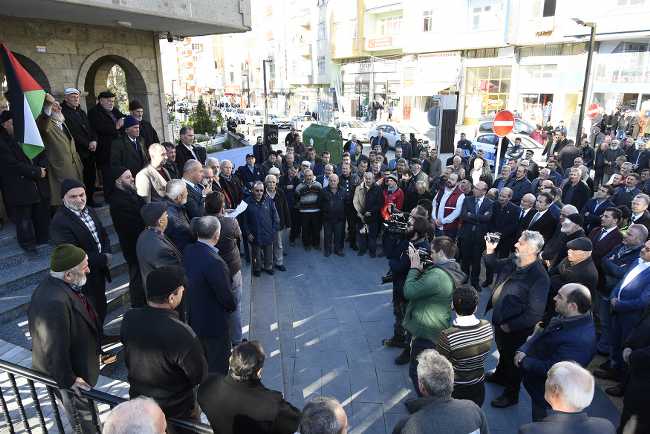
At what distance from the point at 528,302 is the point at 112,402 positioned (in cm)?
355

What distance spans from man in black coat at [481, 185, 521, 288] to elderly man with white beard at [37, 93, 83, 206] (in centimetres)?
637

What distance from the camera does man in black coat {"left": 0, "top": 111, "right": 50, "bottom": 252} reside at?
5.45 metres

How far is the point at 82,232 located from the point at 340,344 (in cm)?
330

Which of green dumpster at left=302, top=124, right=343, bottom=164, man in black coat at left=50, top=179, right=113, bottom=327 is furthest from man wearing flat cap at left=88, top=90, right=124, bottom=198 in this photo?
green dumpster at left=302, top=124, right=343, bottom=164

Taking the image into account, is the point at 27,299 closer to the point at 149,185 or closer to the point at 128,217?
the point at 128,217

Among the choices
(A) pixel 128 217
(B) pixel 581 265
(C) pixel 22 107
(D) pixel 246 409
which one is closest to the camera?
(D) pixel 246 409

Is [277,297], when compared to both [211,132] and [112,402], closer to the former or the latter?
[112,402]

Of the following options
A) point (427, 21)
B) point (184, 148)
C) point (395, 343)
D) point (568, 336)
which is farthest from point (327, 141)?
point (427, 21)

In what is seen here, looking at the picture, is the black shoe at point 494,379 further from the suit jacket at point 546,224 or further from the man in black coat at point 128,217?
the man in black coat at point 128,217

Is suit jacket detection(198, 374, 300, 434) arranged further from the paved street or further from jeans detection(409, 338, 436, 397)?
the paved street

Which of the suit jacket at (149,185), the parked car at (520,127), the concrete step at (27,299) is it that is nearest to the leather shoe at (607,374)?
the suit jacket at (149,185)

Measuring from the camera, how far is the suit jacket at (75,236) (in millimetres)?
4195

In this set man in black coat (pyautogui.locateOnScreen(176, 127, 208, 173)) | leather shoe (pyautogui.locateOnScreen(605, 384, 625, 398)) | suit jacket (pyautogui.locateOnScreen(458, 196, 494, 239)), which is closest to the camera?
leather shoe (pyautogui.locateOnScreen(605, 384, 625, 398))

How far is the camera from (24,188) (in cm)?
554
